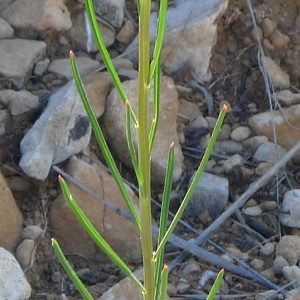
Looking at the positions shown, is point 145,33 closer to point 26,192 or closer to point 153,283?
point 153,283

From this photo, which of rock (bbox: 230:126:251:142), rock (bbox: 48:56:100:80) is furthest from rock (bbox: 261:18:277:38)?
rock (bbox: 48:56:100:80)

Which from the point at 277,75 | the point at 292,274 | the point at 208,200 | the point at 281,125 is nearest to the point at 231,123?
the point at 281,125

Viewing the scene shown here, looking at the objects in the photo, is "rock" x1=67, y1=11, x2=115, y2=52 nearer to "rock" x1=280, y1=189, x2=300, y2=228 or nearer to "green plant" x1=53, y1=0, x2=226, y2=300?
"rock" x1=280, y1=189, x2=300, y2=228

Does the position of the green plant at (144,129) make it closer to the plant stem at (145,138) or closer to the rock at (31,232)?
the plant stem at (145,138)

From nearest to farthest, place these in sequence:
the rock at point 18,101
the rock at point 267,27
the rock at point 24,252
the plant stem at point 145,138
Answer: the plant stem at point 145,138 < the rock at point 24,252 < the rock at point 18,101 < the rock at point 267,27

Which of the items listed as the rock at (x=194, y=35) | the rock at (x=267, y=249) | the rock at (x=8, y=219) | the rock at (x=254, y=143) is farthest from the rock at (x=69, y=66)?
the rock at (x=267, y=249)

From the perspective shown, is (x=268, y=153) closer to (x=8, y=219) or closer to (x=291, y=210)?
(x=291, y=210)
